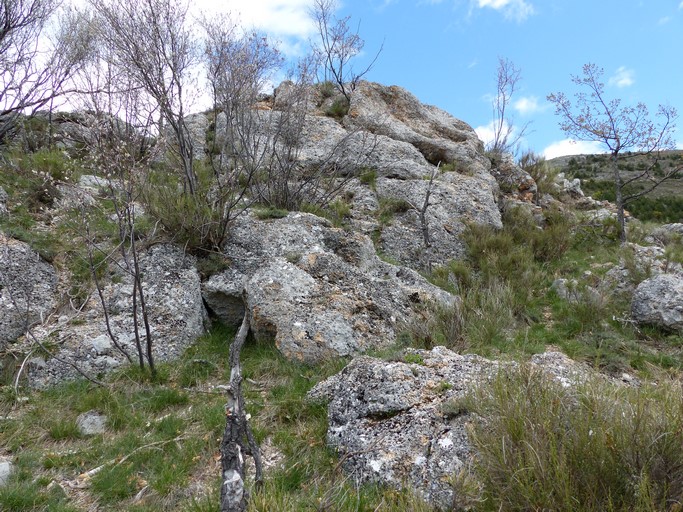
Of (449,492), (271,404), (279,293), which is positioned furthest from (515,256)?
(449,492)

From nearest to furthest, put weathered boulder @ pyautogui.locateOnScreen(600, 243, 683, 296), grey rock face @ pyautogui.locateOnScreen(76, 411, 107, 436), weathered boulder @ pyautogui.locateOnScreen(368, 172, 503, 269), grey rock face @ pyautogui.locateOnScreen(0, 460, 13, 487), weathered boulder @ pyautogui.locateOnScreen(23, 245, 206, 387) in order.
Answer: grey rock face @ pyautogui.locateOnScreen(0, 460, 13, 487)
grey rock face @ pyautogui.locateOnScreen(76, 411, 107, 436)
weathered boulder @ pyautogui.locateOnScreen(23, 245, 206, 387)
weathered boulder @ pyautogui.locateOnScreen(600, 243, 683, 296)
weathered boulder @ pyautogui.locateOnScreen(368, 172, 503, 269)

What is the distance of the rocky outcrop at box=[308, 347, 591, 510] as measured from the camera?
2.44m

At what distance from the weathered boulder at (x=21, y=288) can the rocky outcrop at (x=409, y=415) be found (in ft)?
9.72

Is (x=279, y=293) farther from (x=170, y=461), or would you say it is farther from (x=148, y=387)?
(x=170, y=461)

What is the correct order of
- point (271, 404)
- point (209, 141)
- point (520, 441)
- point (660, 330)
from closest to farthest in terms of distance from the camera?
point (520, 441), point (271, 404), point (660, 330), point (209, 141)

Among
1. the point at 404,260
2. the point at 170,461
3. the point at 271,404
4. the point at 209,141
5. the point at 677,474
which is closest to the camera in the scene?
the point at 677,474

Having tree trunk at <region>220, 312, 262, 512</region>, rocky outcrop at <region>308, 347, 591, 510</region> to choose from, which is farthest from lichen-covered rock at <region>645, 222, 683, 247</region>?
tree trunk at <region>220, 312, 262, 512</region>

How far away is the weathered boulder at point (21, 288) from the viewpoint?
4270mm

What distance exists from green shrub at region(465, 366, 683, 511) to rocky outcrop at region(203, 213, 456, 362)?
7.67 ft

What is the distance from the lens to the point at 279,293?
467cm

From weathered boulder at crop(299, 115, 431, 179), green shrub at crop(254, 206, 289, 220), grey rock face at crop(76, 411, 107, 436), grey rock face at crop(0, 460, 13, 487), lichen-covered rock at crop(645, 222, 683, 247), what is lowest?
grey rock face at crop(0, 460, 13, 487)

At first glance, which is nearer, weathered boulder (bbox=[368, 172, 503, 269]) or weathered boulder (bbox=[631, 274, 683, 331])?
weathered boulder (bbox=[631, 274, 683, 331])

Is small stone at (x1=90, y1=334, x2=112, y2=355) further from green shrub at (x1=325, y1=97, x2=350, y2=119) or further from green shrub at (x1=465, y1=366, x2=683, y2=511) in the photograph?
green shrub at (x1=325, y1=97, x2=350, y2=119)

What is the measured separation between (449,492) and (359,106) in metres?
9.61
